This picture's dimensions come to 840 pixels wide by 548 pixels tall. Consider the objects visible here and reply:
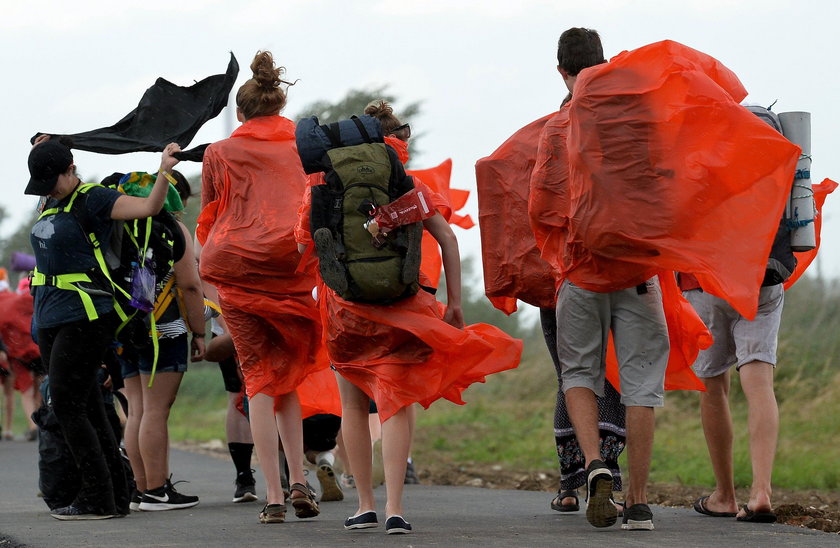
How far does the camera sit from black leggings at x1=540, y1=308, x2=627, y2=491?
21.4 feet

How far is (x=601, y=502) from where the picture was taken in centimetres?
550

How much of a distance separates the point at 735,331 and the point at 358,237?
1.95 metres

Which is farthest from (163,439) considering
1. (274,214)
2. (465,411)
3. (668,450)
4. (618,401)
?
(465,411)

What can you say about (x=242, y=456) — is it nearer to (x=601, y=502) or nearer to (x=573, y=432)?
(x=573, y=432)

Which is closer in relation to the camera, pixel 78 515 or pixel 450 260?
pixel 450 260

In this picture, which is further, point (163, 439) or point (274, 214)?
point (163, 439)

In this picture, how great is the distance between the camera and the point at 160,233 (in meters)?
7.29

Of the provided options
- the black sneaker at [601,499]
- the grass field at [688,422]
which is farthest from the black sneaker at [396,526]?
the grass field at [688,422]

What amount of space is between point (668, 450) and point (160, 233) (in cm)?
578

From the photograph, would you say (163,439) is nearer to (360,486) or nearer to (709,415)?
(360,486)

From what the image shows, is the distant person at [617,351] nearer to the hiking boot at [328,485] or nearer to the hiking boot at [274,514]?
the hiking boot at [274,514]

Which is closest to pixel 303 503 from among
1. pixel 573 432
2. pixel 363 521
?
pixel 363 521

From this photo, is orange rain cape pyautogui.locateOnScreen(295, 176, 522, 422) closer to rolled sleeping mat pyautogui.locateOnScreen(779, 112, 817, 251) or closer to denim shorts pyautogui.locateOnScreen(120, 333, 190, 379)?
rolled sleeping mat pyautogui.locateOnScreen(779, 112, 817, 251)

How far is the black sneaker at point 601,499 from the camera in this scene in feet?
18.0
